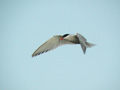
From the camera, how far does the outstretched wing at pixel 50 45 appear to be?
8.19 metres

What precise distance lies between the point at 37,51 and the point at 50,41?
840 mm

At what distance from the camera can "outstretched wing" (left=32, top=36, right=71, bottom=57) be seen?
8192 mm

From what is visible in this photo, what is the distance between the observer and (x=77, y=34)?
8.05m

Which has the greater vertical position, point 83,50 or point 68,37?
point 68,37

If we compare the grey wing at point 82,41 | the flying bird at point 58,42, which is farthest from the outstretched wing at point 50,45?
the grey wing at point 82,41

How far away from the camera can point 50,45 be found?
8.55 m

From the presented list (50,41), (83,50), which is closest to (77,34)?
(50,41)

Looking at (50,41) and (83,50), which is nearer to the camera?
(83,50)

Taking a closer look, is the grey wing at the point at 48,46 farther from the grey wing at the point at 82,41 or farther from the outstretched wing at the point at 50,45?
the grey wing at the point at 82,41

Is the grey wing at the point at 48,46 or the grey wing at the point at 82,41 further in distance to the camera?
the grey wing at the point at 48,46

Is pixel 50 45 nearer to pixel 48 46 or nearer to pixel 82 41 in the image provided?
pixel 48 46

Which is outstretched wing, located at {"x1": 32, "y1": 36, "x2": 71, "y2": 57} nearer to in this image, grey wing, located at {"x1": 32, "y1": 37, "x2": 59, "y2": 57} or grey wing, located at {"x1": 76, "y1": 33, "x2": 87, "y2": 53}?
grey wing, located at {"x1": 32, "y1": 37, "x2": 59, "y2": 57}

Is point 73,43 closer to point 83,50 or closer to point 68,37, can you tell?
point 68,37

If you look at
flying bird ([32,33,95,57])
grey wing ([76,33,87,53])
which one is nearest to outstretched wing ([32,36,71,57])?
flying bird ([32,33,95,57])
